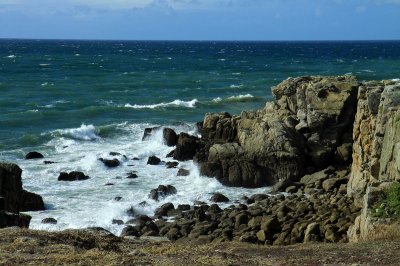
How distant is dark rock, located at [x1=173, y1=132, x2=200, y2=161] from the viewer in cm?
4109

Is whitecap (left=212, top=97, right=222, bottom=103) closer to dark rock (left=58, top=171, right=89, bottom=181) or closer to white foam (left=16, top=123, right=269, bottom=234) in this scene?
white foam (left=16, top=123, right=269, bottom=234)

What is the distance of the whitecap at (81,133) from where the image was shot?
49.3 m

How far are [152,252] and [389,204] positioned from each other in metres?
8.22

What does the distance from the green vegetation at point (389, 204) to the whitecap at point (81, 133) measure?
32.1 m

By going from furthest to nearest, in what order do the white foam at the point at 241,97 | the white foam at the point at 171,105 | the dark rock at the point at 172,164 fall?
the white foam at the point at 241,97, the white foam at the point at 171,105, the dark rock at the point at 172,164

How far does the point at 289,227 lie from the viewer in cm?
2709

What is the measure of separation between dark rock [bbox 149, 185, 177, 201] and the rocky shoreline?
77 millimetres

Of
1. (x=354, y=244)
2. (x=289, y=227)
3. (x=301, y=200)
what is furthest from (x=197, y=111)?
(x=354, y=244)

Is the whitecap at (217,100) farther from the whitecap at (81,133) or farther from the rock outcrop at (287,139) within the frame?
the rock outcrop at (287,139)

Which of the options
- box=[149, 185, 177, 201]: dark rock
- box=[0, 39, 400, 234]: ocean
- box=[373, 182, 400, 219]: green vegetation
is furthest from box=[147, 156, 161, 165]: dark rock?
box=[373, 182, 400, 219]: green vegetation

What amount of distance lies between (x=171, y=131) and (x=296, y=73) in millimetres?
59768

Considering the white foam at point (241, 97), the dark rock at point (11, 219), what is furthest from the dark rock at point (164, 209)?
the white foam at point (241, 97)

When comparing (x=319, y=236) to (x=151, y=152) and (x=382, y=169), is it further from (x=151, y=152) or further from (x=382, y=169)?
(x=151, y=152)

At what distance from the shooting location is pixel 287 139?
3669 cm
